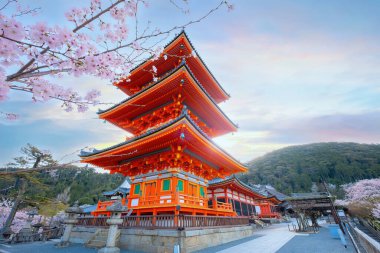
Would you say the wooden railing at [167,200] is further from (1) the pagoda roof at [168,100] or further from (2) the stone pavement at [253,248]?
(1) the pagoda roof at [168,100]

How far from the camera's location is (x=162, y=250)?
7.50m

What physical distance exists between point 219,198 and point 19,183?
21.7 meters

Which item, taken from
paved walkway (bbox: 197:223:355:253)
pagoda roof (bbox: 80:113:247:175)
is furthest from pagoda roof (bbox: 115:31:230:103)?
paved walkway (bbox: 197:223:355:253)

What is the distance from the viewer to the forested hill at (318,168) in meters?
72.9

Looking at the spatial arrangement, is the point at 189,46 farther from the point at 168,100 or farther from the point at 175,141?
the point at 175,141

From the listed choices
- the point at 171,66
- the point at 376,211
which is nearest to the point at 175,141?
the point at 171,66

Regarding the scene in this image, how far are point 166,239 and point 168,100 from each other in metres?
8.00

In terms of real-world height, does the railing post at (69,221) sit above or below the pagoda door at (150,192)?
below

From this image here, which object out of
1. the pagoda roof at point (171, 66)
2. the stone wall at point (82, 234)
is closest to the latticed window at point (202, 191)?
the stone wall at point (82, 234)

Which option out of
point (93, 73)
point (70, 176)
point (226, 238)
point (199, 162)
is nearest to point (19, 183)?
point (199, 162)

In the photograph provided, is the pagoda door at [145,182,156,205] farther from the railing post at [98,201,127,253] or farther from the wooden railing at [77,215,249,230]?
the railing post at [98,201,127,253]

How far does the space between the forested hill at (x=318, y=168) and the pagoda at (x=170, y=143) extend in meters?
69.4

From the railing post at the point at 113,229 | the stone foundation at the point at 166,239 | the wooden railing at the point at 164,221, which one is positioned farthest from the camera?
the wooden railing at the point at 164,221

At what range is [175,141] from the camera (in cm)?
955
